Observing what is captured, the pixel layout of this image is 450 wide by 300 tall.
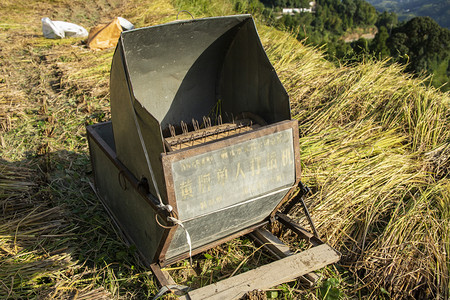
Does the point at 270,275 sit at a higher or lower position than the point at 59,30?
lower

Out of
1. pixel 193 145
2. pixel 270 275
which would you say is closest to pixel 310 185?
pixel 270 275

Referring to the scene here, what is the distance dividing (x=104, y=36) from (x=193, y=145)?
477 centimetres

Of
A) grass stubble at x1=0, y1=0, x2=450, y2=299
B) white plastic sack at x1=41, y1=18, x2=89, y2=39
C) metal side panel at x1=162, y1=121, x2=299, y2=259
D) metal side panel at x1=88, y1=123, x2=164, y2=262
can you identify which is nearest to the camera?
metal side panel at x1=162, y1=121, x2=299, y2=259

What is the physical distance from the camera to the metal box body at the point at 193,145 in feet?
6.77

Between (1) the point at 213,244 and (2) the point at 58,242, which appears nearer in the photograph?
(1) the point at 213,244

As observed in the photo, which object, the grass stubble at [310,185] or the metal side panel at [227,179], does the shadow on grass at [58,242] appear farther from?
the metal side panel at [227,179]

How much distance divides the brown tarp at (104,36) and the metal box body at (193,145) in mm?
3735

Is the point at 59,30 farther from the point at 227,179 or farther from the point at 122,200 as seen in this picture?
the point at 227,179

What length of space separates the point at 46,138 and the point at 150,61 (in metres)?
1.82

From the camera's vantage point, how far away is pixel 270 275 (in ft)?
7.72

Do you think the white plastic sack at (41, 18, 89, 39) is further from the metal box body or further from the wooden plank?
the wooden plank

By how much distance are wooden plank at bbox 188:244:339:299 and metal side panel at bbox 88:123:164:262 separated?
0.45 meters

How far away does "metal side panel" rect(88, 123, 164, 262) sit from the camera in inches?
91.2

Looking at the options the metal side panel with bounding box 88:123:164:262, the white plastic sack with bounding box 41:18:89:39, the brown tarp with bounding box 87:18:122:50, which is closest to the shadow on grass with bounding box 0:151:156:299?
the metal side panel with bounding box 88:123:164:262
